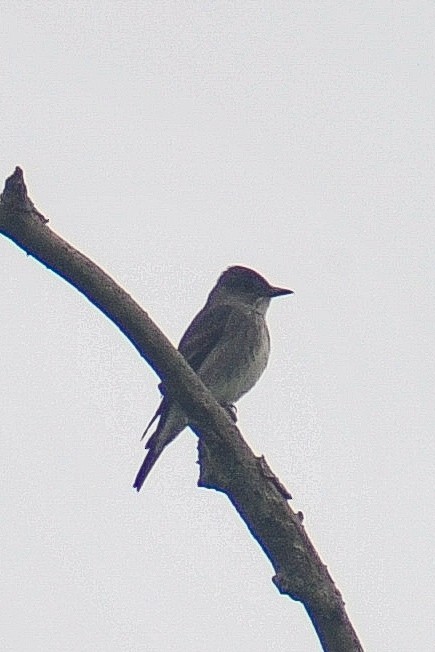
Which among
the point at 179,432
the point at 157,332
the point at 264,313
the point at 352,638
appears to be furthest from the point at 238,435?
the point at 264,313

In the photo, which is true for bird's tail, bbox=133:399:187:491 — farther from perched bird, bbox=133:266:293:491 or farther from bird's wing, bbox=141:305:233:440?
bird's wing, bbox=141:305:233:440

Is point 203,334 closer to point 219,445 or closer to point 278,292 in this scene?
point 278,292

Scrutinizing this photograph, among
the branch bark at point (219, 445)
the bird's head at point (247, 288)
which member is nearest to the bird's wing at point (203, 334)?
the bird's head at point (247, 288)

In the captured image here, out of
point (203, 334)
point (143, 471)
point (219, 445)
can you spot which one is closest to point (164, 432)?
point (143, 471)

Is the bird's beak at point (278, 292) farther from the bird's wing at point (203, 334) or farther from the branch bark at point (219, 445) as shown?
the branch bark at point (219, 445)

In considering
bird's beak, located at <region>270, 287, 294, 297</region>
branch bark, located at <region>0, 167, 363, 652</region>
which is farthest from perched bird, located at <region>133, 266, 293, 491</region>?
branch bark, located at <region>0, 167, 363, 652</region>
